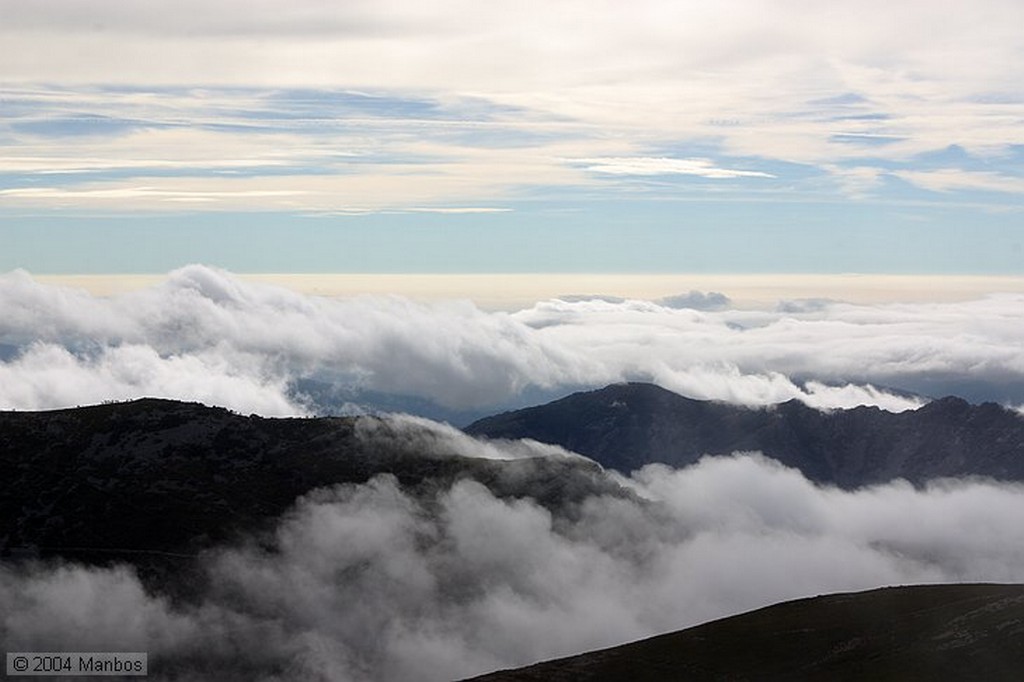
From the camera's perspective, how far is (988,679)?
648 feet
